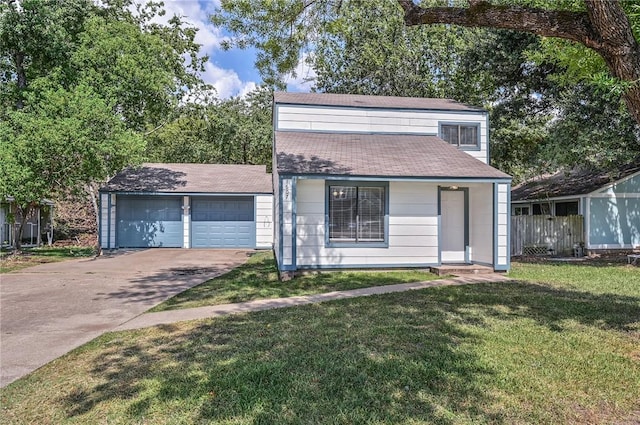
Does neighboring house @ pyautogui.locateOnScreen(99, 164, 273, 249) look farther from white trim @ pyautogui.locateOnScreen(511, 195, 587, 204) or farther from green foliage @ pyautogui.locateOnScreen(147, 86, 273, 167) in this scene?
white trim @ pyautogui.locateOnScreen(511, 195, 587, 204)

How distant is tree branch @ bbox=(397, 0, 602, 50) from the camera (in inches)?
164

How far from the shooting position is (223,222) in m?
19.4

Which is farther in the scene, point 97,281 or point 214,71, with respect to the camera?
point 214,71

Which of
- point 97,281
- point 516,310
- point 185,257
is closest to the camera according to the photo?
point 516,310

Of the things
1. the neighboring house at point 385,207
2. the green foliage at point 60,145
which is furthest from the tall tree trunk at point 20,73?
the neighboring house at point 385,207

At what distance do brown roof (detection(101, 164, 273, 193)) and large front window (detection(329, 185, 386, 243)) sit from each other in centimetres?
850

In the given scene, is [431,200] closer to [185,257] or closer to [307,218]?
[307,218]

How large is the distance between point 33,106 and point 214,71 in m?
12.3

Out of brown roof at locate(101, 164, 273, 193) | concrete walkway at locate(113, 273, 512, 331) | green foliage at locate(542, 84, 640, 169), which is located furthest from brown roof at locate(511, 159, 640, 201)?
brown roof at locate(101, 164, 273, 193)

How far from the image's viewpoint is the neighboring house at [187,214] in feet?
61.1

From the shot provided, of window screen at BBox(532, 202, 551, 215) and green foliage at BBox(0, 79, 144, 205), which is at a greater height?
green foliage at BBox(0, 79, 144, 205)

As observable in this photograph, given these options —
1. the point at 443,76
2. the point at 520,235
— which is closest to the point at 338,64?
the point at 443,76

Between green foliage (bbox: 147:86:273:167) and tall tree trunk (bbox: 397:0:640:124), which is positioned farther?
green foliage (bbox: 147:86:273:167)

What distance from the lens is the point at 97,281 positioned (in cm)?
1001
